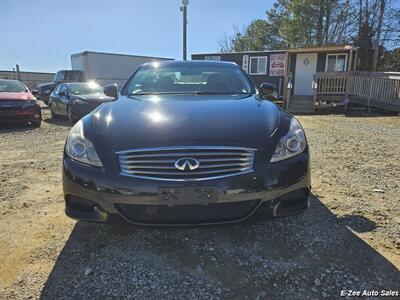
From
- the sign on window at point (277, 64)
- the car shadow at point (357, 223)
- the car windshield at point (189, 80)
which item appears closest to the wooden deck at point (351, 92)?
the sign on window at point (277, 64)

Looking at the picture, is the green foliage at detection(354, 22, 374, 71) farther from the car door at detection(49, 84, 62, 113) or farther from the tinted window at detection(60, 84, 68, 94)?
the car door at detection(49, 84, 62, 113)

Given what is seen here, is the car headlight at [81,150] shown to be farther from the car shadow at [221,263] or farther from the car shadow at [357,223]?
the car shadow at [357,223]

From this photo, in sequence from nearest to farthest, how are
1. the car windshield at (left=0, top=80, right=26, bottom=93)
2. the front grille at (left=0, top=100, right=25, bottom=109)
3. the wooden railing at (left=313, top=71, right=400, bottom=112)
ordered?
the front grille at (left=0, top=100, right=25, bottom=109), the car windshield at (left=0, top=80, right=26, bottom=93), the wooden railing at (left=313, top=71, right=400, bottom=112)

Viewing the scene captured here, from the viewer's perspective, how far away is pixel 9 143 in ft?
24.0

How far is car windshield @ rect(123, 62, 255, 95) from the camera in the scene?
364 cm

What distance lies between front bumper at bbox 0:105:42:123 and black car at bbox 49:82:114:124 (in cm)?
103

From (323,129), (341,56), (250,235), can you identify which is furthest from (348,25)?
(250,235)

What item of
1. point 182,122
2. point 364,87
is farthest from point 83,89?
point 364,87

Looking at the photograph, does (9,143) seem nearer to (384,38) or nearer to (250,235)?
(250,235)

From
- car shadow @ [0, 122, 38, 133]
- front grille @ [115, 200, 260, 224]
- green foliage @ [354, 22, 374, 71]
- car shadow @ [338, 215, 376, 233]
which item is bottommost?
car shadow @ [0, 122, 38, 133]

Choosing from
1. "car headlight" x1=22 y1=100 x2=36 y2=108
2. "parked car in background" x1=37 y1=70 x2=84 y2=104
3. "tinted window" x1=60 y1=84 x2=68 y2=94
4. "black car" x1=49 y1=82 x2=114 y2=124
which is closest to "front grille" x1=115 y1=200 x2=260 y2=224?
"black car" x1=49 y1=82 x2=114 y2=124

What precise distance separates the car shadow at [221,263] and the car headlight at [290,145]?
56 cm

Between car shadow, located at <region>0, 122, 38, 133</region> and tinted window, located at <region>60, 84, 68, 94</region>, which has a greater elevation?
tinted window, located at <region>60, 84, 68, 94</region>

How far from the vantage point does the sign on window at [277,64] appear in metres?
19.2
